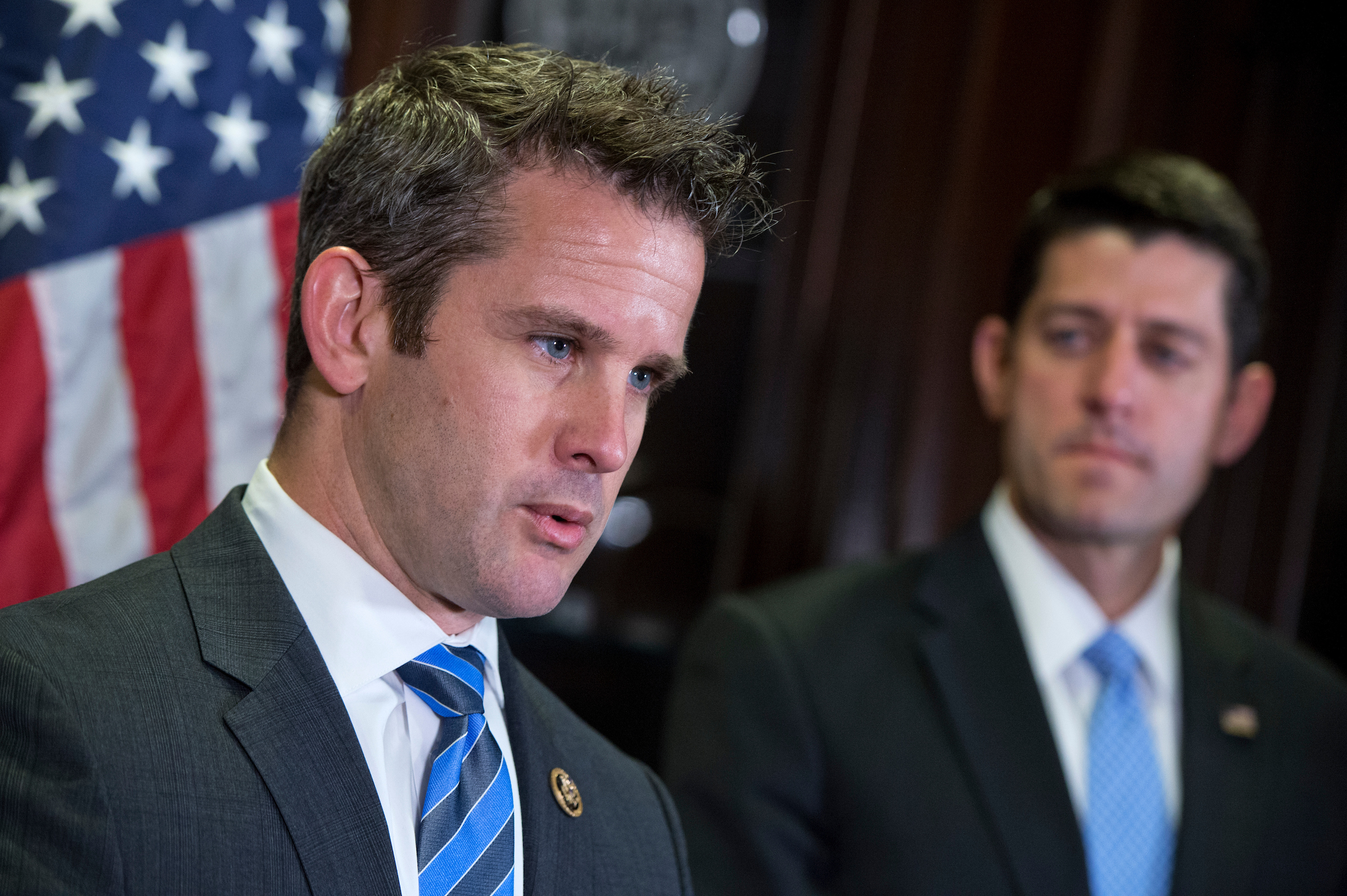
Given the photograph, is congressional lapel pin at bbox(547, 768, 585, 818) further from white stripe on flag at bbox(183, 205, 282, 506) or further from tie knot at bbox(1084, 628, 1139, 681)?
tie knot at bbox(1084, 628, 1139, 681)

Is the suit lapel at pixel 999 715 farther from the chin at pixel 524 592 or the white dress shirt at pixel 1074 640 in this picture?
the chin at pixel 524 592

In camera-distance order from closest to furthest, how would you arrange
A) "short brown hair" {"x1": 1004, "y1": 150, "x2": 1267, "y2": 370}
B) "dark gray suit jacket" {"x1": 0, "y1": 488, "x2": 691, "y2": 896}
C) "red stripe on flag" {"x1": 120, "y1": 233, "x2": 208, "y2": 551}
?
"dark gray suit jacket" {"x1": 0, "y1": 488, "x2": 691, "y2": 896} < "red stripe on flag" {"x1": 120, "y1": 233, "x2": 208, "y2": 551} < "short brown hair" {"x1": 1004, "y1": 150, "x2": 1267, "y2": 370}

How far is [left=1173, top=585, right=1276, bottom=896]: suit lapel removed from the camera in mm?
2250

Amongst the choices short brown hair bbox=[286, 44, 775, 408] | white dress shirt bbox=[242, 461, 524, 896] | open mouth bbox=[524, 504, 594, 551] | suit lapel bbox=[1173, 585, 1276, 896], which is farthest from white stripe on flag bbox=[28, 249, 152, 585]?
suit lapel bbox=[1173, 585, 1276, 896]

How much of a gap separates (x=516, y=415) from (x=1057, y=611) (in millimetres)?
1500

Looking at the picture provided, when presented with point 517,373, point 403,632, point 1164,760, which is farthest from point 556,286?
point 1164,760

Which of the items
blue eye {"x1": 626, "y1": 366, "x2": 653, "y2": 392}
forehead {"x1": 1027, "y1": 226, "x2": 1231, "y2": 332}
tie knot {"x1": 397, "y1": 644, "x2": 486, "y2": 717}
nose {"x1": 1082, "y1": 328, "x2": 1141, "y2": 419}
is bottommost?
tie knot {"x1": 397, "y1": 644, "x2": 486, "y2": 717}

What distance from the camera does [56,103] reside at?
195cm

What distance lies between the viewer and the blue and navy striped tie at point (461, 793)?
1.23m

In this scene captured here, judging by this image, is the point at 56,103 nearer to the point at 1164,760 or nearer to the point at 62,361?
the point at 62,361

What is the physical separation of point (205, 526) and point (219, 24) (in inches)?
47.8

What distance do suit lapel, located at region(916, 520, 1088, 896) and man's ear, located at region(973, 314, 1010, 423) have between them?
29 cm

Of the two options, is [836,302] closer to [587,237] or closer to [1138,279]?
[1138,279]

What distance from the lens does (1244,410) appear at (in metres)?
2.58
